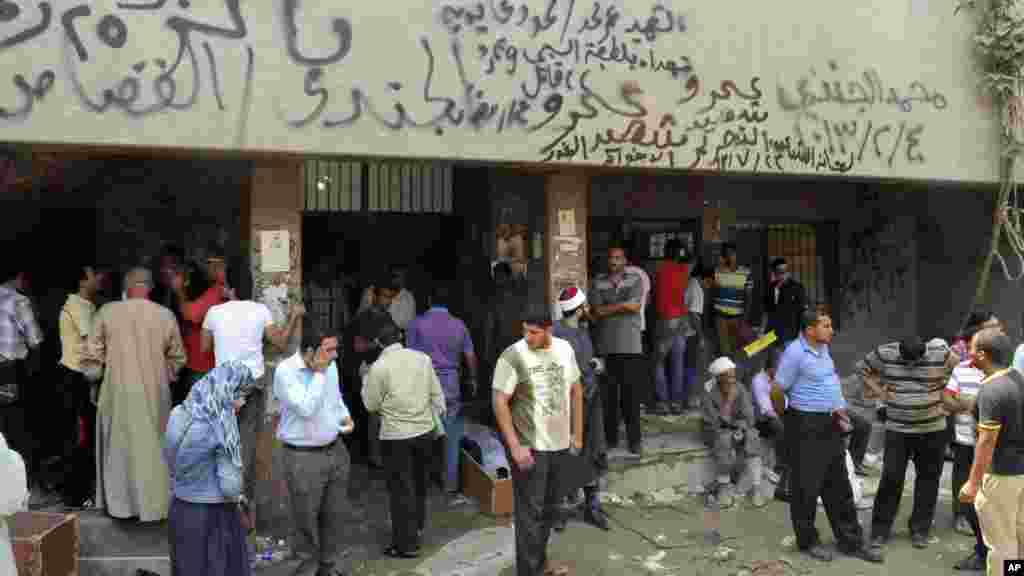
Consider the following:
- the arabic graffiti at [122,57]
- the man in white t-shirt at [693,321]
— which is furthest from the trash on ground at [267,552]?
the man in white t-shirt at [693,321]

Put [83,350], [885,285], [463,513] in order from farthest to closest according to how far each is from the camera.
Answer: [885,285] < [463,513] < [83,350]

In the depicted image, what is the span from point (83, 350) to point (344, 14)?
303 cm

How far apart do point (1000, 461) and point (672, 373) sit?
161 inches

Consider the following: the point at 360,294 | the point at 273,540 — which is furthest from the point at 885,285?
the point at 273,540

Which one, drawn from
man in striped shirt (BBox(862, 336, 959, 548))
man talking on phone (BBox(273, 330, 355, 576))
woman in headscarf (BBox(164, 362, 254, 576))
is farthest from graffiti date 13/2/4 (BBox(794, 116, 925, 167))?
woman in headscarf (BBox(164, 362, 254, 576))

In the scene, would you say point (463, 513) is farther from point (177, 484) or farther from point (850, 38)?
point (850, 38)

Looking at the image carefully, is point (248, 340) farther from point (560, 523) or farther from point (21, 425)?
point (560, 523)

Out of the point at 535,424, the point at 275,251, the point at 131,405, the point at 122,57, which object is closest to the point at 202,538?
the point at 131,405

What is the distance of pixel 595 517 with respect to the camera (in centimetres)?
747

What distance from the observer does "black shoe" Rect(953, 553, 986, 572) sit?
6863 millimetres

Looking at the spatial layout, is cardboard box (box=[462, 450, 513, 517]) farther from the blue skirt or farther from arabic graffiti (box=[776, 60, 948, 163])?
arabic graffiti (box=[776, 60, 948, 163])

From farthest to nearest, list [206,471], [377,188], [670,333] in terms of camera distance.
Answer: [377,188]
[670,333]
[206,471]

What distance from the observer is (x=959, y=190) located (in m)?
10.9

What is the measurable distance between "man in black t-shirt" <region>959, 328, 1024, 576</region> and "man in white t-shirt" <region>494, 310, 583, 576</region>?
2.55 m
